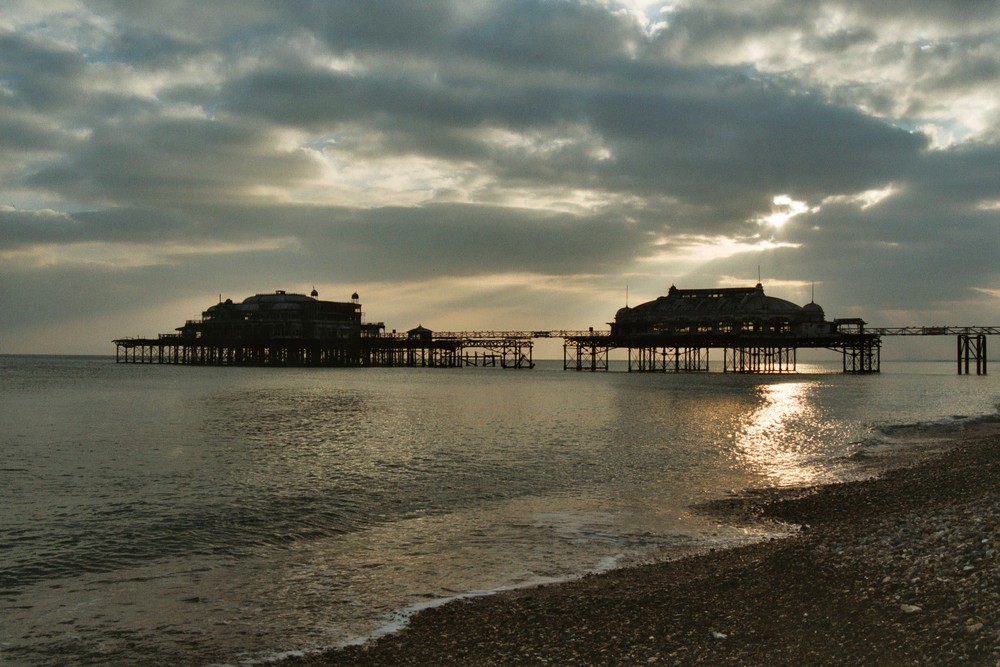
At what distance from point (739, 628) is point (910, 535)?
4.71 m

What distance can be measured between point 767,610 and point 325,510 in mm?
11240

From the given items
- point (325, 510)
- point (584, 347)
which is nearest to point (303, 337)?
point (584, 347)

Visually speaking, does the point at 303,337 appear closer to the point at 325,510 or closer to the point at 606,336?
the point at 606,336

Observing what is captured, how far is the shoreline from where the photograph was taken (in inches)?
318

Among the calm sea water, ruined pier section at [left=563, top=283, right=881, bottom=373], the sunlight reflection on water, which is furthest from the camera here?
ruined pier section at [left=563, top=283, right=881, bottom=373]

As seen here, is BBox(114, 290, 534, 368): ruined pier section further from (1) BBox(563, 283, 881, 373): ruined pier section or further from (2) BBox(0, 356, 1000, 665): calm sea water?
(2) BBox(0, 356, 1000, 665): calm sea water

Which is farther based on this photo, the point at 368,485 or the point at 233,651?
the point at 368,485

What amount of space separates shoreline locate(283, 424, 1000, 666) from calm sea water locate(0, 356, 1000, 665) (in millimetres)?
1044

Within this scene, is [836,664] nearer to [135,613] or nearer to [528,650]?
[528,650]

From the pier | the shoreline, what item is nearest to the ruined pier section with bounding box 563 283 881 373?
the pier

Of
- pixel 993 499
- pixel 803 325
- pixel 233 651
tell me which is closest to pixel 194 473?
pixel 233 651

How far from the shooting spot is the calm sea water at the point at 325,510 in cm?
1066

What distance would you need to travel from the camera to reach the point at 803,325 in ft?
339

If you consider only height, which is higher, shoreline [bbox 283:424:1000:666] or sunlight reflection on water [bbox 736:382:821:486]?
shoreline [bbox 283:424:1000:666]
